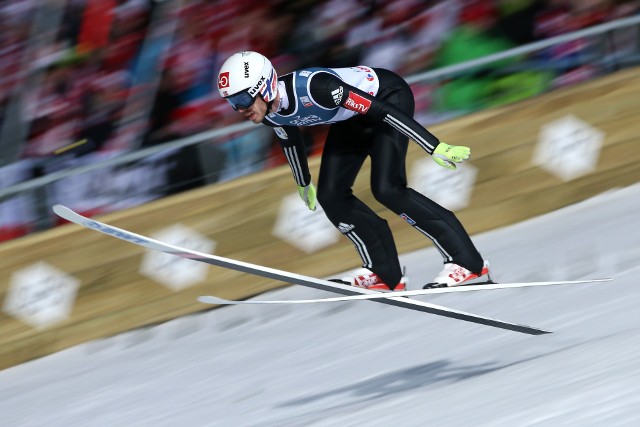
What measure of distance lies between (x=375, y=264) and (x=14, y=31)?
336cm

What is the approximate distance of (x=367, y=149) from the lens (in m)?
6.03

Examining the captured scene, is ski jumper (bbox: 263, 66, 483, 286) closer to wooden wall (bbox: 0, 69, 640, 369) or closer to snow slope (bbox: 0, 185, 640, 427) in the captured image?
snow slope (bbox: 0, 185, 640, 427)

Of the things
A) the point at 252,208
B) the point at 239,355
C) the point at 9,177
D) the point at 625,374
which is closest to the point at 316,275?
the point at 252,208

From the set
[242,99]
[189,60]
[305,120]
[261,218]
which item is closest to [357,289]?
[305,120]

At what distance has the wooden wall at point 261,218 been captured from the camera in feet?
25.8

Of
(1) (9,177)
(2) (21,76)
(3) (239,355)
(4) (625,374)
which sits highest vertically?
(2) (21,76)

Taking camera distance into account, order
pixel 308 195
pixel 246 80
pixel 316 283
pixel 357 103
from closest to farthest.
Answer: pixel 246 80, pixel 357 103, pixel 316 283, pixel 308 195

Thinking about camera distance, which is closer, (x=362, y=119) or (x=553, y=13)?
(x=362, y=119)

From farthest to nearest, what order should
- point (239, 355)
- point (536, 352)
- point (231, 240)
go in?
point (231, 240), point (239, 355), point (536, 352)

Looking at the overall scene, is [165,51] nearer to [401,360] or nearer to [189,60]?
[189,60]

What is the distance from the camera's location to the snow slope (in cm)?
488

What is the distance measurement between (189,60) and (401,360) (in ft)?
9.73

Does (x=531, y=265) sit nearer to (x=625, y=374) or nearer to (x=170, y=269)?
(x=170, y=269)

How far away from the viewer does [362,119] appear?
236 inches
